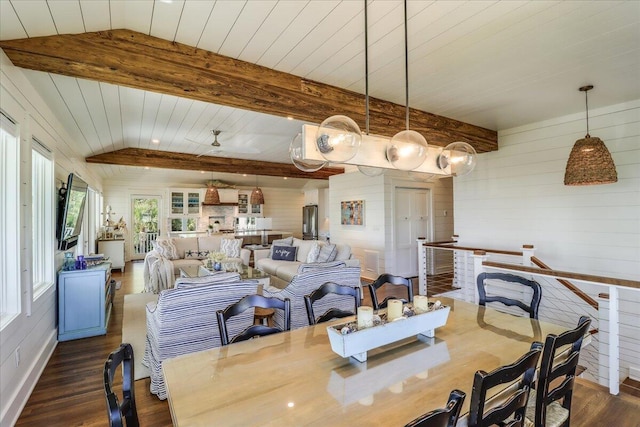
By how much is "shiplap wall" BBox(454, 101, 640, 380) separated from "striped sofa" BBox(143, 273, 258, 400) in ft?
14.3

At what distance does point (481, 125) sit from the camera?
196 inches

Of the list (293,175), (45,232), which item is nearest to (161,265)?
(45,232)

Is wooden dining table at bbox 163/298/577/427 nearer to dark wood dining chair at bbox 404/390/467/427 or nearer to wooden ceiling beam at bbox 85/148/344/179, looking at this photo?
dark wood dining chair at bbox 404/390/467/427

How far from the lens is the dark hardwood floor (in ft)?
7.47

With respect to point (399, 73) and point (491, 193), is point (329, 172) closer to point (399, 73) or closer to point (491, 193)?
point (491, 193)

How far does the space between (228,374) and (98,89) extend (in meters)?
3.30

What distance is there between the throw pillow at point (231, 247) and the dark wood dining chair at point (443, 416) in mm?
6841

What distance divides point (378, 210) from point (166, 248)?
467 cm

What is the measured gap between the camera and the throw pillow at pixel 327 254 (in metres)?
5.31

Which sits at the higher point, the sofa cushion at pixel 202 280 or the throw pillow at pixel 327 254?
the sofa cushion at pixel 202 280

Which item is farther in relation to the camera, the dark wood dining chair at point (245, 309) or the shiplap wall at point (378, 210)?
the shiplap wall at point (378, 210)

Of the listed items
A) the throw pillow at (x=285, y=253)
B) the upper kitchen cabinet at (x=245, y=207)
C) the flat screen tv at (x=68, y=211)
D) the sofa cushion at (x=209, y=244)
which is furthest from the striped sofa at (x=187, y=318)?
the upper kitchen cabinet at (x=245, y=207)

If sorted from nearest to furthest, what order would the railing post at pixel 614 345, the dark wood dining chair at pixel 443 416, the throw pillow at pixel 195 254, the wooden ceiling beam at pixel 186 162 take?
1. the dark wood dining chair at pixel 443 416
2. the railing post at pixel 614 345
3. the wooden ceiling beam at pixel 186 162
4. the throw pillow at pixel 195 254

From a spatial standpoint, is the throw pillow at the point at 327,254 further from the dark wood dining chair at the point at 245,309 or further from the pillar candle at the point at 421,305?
the pillar candle at the point at 421,305
